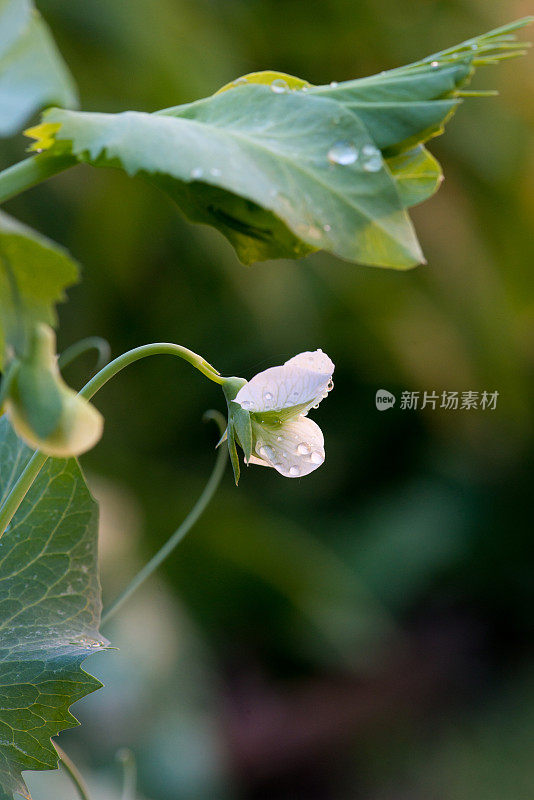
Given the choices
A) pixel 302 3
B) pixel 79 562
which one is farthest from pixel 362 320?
pixel 79 562

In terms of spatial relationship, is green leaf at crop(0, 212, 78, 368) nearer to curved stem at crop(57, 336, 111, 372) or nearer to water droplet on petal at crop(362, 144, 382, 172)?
water droplet on petal at crop(362, 144, 382, 172)

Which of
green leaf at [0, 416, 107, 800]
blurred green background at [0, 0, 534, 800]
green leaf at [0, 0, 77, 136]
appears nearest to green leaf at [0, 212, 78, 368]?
green leaf at [0, 0, 77, 136]

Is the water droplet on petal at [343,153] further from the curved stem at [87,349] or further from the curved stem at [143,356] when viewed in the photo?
the curved stem at [87,349]

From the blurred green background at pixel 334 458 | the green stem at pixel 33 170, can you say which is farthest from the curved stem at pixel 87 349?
the blurred green background at pixel 334 458

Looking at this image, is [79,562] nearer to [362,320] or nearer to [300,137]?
[300,137]

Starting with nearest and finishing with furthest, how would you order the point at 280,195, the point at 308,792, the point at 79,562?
the point at 280,195
the point at 79,562
the point at 308,792
